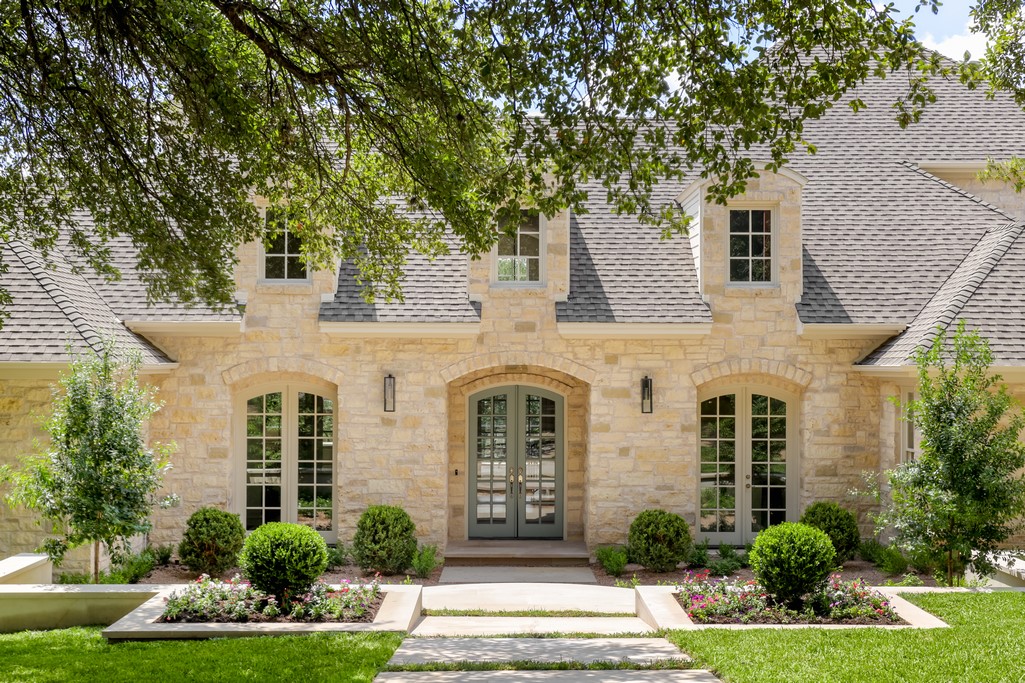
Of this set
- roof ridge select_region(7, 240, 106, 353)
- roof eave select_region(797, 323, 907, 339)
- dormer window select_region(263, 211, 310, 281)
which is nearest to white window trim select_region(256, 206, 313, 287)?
dormer window select_region(263, 211, 310, 281)

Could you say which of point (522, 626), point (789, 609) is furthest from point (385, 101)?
point (789, 609)

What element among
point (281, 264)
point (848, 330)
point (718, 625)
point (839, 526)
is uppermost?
point (281, 264)

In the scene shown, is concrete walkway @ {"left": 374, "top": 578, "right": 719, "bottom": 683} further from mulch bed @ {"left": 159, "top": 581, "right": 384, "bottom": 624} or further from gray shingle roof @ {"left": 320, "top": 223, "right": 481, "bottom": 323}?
gray shingle roof @ {"left": 320, "top": 223, "right": 481, "bottom": 323}

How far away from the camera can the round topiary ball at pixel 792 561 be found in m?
9.86

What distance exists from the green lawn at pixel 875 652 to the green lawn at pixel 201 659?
9.32 ft

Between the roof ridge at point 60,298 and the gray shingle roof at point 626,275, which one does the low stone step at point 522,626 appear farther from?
the roof ridge at point 60,298

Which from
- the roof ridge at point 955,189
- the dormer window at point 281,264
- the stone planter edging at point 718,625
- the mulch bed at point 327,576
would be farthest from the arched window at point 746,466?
the dormer window at point 281,264

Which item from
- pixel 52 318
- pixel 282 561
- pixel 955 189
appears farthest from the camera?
pixel 955 189

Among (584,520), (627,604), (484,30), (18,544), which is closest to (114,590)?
(18,544)

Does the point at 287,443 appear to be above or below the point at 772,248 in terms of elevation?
below

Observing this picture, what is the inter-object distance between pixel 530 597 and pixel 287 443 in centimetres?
501

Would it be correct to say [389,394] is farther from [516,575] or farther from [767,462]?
[767,462]

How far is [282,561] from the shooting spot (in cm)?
984

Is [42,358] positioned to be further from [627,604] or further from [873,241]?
[873,241]
